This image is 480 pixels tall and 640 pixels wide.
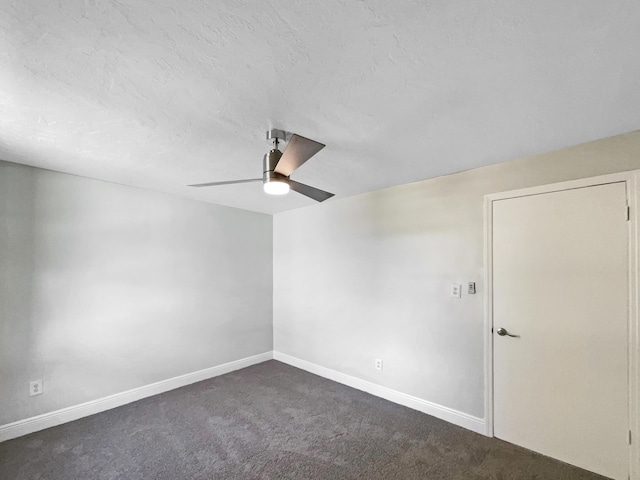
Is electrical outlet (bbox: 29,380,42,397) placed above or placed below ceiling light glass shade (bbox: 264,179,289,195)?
below

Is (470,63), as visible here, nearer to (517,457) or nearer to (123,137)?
(123,137)

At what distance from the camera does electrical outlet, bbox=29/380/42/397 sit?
2.51 m

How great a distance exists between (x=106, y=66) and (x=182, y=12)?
53cm

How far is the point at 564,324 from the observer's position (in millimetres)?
2094

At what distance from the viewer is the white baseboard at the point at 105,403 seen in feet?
7.98

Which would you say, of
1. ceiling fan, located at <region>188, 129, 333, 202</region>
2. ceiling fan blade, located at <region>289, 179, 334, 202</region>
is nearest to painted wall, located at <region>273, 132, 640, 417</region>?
ceiling fan blade, located at <region>289, 179, 334, 202</region>

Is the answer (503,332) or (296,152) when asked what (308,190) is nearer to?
(296,152)

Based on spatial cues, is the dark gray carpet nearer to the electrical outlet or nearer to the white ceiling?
the electrical outlet

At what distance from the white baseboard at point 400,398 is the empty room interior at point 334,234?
2 centimetres

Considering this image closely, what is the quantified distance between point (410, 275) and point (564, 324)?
3.99 ft

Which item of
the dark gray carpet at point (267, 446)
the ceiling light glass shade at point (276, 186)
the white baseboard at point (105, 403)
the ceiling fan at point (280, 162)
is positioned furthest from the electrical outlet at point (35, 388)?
the ceiling light glass shade at point (276, 186)

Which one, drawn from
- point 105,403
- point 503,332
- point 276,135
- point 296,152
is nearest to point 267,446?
point 105,403

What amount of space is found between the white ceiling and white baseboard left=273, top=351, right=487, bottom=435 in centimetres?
219

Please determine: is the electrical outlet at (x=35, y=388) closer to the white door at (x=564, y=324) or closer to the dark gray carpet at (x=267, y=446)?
the dark gray carpet at (x=267, y=446)
